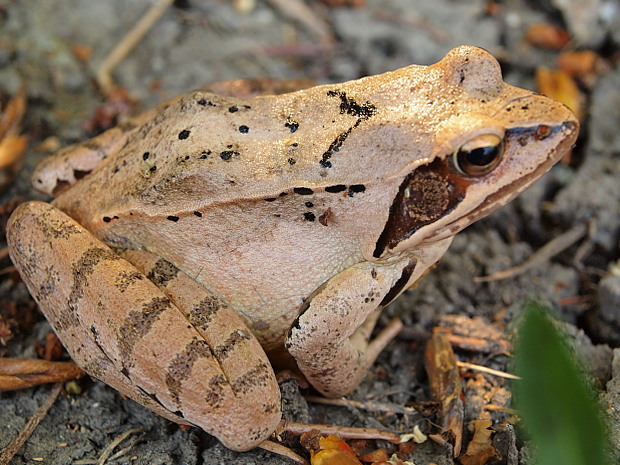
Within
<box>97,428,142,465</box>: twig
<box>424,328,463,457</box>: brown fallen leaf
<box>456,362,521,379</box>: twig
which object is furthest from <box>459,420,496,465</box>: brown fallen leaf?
<box>97,428,142,465</box>: twig

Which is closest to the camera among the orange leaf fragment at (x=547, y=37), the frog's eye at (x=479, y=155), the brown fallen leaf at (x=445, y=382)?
the frog's eye at (x=479, y=155)

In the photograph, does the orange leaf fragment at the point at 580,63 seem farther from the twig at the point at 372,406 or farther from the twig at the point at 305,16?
the twig at the point at 372,406

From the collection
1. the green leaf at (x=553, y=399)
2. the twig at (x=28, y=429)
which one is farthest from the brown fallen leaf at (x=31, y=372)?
the green leaf at (x=553, y=399)

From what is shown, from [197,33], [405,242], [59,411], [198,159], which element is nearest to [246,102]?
[198,159]

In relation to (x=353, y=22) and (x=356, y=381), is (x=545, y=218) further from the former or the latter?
(x=353, y=22)

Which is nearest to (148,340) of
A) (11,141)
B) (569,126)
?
(569,126)
